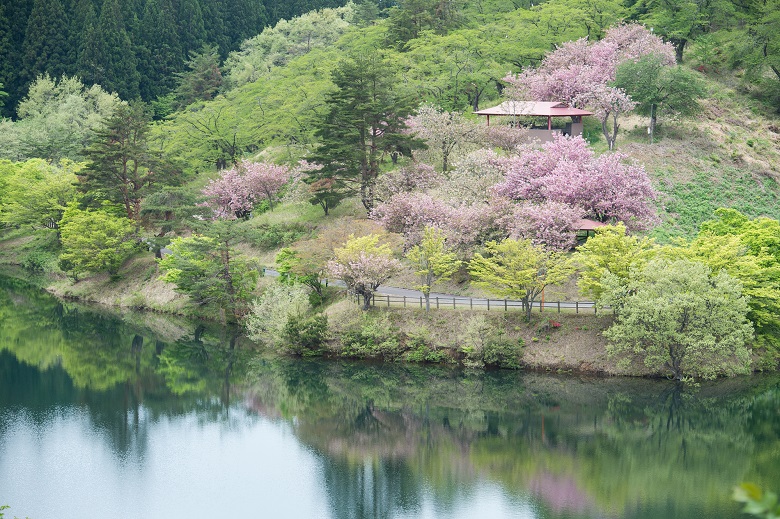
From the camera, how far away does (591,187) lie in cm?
6169

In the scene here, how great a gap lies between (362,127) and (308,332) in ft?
66.2

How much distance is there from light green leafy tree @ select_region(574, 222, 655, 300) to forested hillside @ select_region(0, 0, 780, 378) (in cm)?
14

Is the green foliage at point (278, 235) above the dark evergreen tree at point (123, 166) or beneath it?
beneath

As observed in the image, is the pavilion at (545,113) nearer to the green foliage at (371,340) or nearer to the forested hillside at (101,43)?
the green foliage at (371,340)

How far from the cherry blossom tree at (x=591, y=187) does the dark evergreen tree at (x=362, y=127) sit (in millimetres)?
11364

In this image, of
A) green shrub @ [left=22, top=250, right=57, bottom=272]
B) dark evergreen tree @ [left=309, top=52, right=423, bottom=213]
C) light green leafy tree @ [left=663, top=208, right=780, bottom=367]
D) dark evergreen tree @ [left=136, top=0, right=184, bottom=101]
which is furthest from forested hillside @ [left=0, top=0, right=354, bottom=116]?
light green leafy tree @ [left=663, top=208, right=780, bottom=367]

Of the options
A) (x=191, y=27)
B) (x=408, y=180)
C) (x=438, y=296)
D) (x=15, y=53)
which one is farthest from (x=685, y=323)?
(x=15, y=53)

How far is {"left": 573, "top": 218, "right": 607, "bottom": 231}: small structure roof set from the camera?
60072 mm

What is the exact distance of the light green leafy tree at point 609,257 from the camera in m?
54.4

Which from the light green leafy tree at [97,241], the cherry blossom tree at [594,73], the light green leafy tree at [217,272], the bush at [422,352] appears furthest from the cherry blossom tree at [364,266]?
the cherry blossom tree at [594,73]

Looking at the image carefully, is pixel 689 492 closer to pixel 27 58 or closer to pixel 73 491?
pixel 73 491

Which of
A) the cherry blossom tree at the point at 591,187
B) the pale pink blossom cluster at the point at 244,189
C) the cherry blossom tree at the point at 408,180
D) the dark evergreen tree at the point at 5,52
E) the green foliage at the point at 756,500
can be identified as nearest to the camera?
the green foliage at the point at 756,500

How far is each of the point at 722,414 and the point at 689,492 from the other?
9.80 meters

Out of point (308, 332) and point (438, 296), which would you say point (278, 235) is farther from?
point (308, 332)
